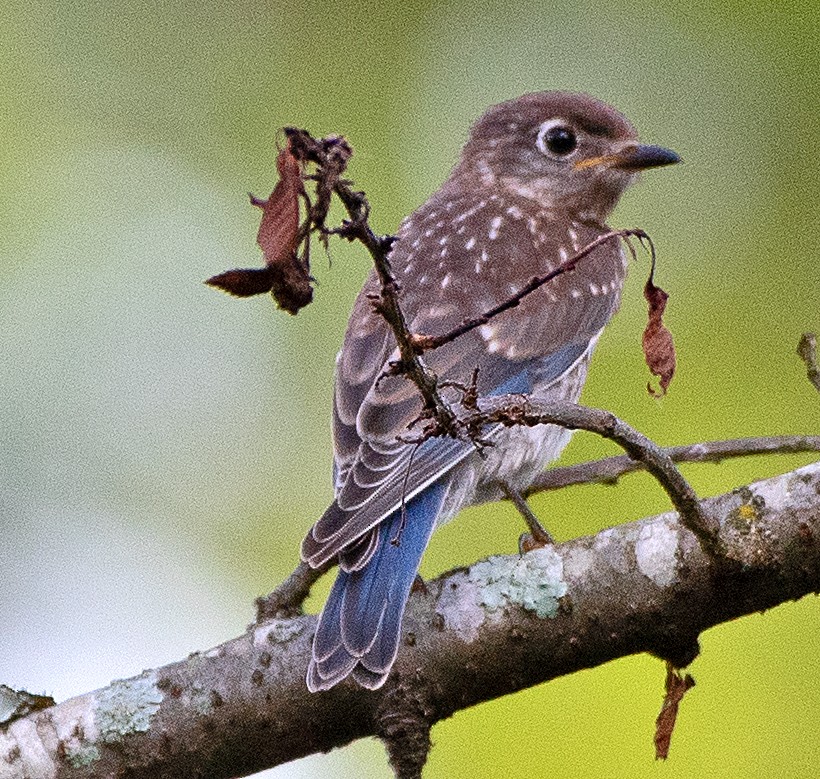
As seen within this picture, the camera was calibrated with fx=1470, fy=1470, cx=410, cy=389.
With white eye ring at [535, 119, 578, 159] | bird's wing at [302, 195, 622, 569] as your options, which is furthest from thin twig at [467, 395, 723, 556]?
white eye ring at [535, 119, 578, 159]

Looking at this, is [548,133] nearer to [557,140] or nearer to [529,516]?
[557,140]

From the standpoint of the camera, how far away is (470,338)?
13.7 ft

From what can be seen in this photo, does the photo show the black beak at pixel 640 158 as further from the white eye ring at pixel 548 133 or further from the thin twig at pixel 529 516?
the thin twig at pixel 529 516

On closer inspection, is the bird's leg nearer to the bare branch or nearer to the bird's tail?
the bird's tail

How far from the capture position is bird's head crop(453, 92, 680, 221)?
5.02 metres

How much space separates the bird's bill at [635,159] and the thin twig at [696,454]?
137cm

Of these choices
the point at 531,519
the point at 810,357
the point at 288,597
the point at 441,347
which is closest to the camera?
the point at 810,357

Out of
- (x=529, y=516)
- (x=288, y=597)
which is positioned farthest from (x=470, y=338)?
(x=288, y=597)

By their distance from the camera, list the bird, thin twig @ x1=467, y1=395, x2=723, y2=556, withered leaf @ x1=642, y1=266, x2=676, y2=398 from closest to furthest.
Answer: thin twig @ x1=467, y1=395, x2=723, y2=556, withered leaf @ x1=642, y1=266, x2=676, y2=398, the bird

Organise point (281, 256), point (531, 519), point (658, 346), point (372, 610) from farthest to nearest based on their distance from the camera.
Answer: point (531, 519), point (372, 610), point (658, 346), point (281, 256)

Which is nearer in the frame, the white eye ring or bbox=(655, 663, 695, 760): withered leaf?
bbox=(655, 663, 695, 760): withered leaf

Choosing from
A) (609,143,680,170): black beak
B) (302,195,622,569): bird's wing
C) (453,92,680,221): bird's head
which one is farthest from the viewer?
(453,92,680,221): bird's head

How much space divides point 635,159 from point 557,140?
0.32 meters

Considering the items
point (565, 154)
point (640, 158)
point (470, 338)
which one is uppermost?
point (565, 154)
